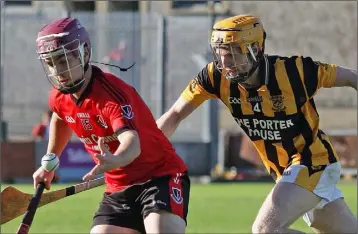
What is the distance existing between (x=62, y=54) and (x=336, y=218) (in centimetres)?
201

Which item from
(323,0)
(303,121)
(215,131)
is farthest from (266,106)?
(323,0)

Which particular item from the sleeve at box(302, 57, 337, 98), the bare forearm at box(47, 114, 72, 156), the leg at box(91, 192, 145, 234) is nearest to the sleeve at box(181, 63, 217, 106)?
the sleeve at box(302, 57, 337, 98)

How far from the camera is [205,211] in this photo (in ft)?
37.3

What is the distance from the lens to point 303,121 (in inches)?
239

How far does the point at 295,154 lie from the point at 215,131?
1126 centimetres

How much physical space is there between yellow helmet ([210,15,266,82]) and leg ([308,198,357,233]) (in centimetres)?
96

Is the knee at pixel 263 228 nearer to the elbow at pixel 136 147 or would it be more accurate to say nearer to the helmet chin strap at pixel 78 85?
the elbow at pixel 136 147

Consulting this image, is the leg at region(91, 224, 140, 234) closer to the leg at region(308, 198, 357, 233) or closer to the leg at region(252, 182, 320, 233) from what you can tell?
the leg at region(252, 182, 320, 233)

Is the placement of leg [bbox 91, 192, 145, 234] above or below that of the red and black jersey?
below

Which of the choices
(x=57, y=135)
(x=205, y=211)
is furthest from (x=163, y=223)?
(x=205, y=211)

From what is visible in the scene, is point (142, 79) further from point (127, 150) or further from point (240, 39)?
point (127, 150)

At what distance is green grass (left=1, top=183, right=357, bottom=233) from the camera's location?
380 inches

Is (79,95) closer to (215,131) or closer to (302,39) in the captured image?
(215,131)

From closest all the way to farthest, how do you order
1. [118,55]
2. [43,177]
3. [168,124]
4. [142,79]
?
1. [43,177]
2. [168,124]
3. [142,79]
4. [118,55]
